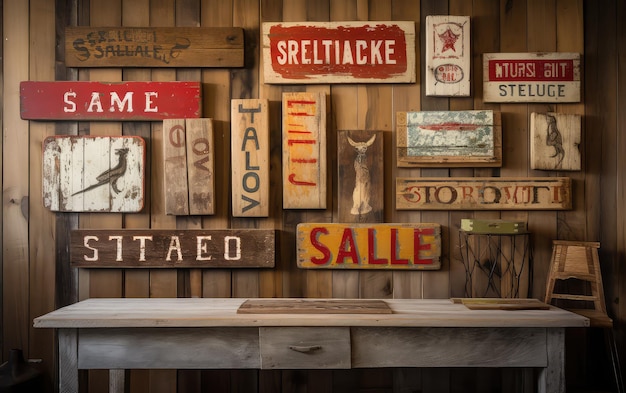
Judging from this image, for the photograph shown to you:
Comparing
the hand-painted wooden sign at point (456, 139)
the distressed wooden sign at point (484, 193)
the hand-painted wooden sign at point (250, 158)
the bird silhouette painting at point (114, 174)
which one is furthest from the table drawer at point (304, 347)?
the bird silhouette painting at point (114, 174)

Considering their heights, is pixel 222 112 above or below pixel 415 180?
above

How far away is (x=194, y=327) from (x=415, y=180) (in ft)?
4.08

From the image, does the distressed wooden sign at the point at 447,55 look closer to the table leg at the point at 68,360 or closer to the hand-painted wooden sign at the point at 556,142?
the hand-painted wooden sign at the point at 556,142

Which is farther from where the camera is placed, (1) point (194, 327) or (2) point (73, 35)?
(2) point (73, 35)

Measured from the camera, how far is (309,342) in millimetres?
1743

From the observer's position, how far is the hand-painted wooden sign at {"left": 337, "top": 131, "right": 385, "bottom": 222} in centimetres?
226

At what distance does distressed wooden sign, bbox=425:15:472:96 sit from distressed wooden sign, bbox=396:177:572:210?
450 mm

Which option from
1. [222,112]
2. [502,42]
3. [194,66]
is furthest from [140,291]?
[502,42]

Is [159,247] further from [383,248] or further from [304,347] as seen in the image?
[383,248]

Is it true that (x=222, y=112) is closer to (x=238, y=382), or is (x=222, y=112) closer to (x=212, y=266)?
(x=212, y=266)

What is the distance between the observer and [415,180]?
7.45ft

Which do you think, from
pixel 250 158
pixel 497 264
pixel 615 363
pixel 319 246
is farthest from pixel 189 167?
pixel 615 363

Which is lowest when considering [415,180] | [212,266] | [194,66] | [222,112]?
[212,266]

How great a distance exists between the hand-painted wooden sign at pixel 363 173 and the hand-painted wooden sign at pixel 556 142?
77 centimetres
